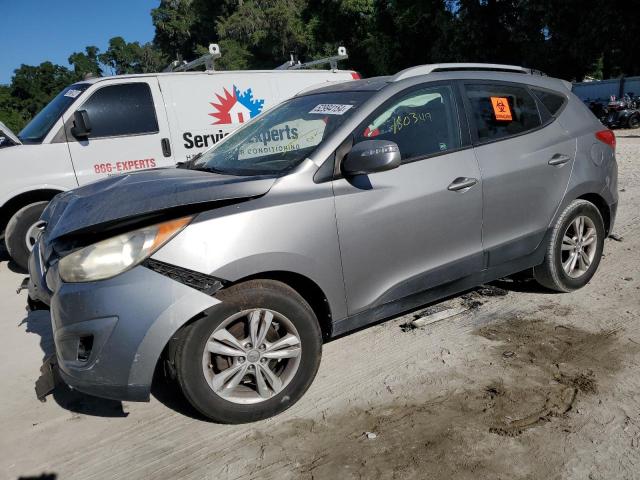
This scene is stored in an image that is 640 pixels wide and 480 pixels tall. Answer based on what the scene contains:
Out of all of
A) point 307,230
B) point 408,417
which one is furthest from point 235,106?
point 408,417

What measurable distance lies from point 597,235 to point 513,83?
4.79 feet

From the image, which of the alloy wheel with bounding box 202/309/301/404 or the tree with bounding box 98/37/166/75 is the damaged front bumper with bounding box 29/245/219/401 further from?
the tree with bounding box 98/37/166/75

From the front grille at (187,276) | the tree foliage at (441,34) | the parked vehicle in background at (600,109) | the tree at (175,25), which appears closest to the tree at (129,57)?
the tree at (175,25)

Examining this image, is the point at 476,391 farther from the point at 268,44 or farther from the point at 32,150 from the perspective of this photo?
the point at 268,44

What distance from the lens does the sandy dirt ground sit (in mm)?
2506

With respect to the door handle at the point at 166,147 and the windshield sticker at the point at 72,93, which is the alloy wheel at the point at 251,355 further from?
the windshield sticker at the point at 72,93

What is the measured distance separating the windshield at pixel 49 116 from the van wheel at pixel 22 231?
2.60 feet

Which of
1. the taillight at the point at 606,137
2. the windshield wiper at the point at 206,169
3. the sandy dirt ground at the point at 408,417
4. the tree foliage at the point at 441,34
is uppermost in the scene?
the tree foliage at the point at 441,34

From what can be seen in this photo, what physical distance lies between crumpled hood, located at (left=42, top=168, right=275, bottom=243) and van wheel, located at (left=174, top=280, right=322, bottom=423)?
485 millimetres

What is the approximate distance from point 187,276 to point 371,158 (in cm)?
117

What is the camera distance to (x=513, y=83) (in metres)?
3.99

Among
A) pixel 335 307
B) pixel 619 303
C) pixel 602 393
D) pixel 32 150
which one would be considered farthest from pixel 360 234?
pixel 32 150

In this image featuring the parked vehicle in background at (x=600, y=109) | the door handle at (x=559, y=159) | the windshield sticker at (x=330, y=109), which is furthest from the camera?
the parked vehicle in background at (x=600, y=109)

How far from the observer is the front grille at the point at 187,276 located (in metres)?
2.48
